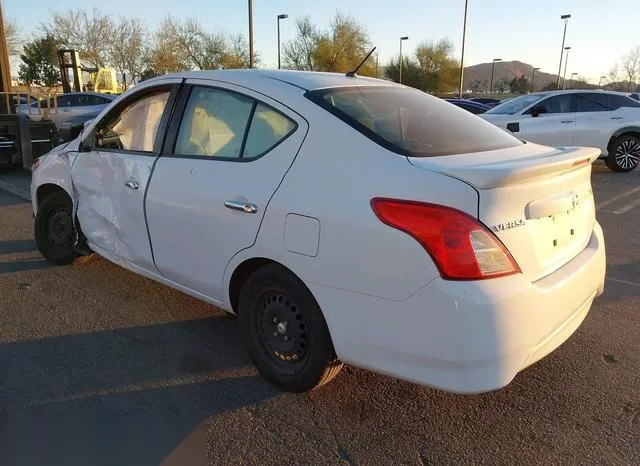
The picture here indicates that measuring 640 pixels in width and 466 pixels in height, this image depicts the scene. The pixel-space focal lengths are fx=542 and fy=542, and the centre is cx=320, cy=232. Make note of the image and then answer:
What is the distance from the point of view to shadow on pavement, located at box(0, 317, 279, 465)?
2480 millimetres

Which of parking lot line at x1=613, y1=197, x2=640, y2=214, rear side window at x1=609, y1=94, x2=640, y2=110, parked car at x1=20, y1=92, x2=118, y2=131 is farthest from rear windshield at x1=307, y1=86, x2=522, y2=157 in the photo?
parked car at x1=20, y1=92, x2=118, y2=131

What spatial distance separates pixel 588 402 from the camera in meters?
2.78

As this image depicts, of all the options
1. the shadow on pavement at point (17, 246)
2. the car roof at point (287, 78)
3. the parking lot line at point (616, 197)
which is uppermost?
the car roof at point (287, 78)

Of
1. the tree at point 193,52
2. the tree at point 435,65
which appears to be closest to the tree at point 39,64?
the tree at point 193,52

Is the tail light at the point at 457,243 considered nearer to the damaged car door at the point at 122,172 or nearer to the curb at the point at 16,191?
the damaged car door at the point at 122,172

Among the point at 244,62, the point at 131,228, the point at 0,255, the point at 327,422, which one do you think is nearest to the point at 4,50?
the point at 0,255

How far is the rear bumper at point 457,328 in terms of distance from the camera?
215 cm

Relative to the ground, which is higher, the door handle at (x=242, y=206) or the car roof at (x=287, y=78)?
the car roof at (x=287, y=78)

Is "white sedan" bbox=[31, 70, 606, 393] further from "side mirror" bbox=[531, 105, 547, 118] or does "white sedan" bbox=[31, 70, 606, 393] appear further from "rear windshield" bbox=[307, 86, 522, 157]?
"side mirror" bbox=[531, 105, 547, 118]

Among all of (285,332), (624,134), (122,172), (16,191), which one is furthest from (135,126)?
(624,134)

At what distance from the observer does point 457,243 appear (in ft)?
7.11

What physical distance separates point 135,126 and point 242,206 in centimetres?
154

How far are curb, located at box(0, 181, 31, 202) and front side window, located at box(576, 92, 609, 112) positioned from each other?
34.7 feet

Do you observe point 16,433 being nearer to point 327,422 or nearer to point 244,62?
point 327,422
